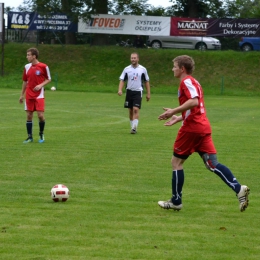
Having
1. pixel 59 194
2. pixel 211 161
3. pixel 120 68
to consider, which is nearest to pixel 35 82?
pixel 59 194

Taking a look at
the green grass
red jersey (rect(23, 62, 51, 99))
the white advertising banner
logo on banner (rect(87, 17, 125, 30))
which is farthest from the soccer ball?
logo on banner (rect(87, 17, 125, 30))

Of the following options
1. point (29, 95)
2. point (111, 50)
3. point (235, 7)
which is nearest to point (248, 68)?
point (111, 50)

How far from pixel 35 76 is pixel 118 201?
6554 millimetres

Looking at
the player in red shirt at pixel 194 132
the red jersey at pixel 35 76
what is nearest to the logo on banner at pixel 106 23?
the red jersey at pixel 35 76

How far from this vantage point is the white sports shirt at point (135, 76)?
677 inches

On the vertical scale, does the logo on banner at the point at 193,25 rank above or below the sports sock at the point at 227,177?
above

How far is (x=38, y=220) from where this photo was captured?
730 cm

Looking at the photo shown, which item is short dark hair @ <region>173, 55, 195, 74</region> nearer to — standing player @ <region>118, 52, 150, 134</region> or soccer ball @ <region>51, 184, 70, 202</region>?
soccer ball @ <region>51, 184, 70, 202</region>

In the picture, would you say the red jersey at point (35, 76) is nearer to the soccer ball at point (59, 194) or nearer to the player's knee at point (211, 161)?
the soccer ball at point (59, 194)

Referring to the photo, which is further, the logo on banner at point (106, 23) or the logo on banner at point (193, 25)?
the logo on banner at point (106, 23)

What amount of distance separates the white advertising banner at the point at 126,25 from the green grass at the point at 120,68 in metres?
1.58

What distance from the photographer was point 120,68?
43.4 meters

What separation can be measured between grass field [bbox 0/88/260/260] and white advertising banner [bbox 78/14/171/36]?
2662cm

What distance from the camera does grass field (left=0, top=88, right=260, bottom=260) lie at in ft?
20.5
